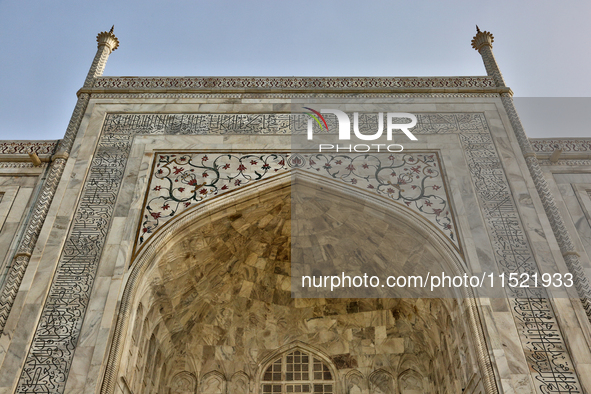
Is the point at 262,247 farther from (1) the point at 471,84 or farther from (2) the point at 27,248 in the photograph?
(1) the point at 471,84

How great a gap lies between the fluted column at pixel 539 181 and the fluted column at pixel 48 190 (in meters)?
5.79

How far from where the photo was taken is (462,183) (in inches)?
267

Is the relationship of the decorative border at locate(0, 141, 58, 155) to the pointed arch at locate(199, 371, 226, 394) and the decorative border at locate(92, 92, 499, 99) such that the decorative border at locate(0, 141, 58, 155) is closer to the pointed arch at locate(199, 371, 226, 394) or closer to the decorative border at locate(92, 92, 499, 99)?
the decorative border at locate(92, 92, 499, 99)

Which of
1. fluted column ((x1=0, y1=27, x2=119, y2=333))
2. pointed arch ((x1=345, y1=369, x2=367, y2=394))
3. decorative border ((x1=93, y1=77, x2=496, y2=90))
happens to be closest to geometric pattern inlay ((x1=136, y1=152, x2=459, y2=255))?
fluted column ((x1=0, y1=27, x2=119, y2=333))

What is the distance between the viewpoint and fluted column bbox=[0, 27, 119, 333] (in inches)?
226

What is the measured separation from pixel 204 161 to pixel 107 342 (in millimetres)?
2562

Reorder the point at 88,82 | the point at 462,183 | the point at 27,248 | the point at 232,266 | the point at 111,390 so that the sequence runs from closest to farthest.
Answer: the point at 111,390 < the point at 27,248 < the point at 462,183 < the point at 232,266 < the point at 88,82

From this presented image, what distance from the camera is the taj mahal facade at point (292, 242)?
219 inches

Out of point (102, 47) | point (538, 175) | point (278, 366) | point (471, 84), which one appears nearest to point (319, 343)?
point (278, 366)

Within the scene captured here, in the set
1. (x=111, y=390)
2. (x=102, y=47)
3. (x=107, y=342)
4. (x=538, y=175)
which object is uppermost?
(x=102, y=47)

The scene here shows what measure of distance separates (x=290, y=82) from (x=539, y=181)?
3625 mm

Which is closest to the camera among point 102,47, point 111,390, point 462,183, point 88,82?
point 111,390

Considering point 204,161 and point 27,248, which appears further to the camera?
point 204,161

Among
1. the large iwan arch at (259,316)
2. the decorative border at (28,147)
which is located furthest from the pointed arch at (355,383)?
the decorative border at (28,147)
